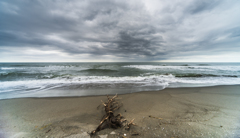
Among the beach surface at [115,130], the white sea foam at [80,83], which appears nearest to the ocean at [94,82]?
the white sea foam at [80,83]

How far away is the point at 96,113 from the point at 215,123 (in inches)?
145

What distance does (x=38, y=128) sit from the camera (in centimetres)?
241

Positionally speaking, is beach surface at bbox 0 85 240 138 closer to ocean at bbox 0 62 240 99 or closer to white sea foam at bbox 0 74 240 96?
ocean at bbox 0 62 240 99

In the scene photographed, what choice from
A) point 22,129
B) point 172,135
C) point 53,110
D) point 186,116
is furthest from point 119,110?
point 22,129

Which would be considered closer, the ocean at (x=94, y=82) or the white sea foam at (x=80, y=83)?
the ocean at (x=94, y=82)

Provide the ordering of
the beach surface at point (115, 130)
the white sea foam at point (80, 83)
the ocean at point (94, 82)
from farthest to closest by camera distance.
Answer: the white sea foam at point (80, 83) → the ocean at point (94, 82) → the beach surface at point (115, 130)

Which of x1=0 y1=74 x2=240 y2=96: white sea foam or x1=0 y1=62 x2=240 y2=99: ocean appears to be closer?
x1=0 y1=62 x2=240 y2=99: ocean

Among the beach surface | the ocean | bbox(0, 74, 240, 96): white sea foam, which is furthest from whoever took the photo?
bbox(0, 74, 240, 96): white sea foam

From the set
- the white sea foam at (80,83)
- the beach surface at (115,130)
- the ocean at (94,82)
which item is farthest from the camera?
the white sea foam at (80,83)

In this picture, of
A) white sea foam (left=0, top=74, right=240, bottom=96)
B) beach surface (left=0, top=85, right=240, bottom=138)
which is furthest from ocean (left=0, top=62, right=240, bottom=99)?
beach surface (left=0, top=85, right=240, bottom=138)

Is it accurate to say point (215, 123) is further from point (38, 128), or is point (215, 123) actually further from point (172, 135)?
point (38, 128)

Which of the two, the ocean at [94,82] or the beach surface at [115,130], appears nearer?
the beach surface at [115,130]

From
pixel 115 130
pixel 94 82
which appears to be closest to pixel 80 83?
pixel 94 82

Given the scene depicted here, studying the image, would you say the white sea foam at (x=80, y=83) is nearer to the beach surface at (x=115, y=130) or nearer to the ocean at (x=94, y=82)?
the ocean at (x=94, y=82)
